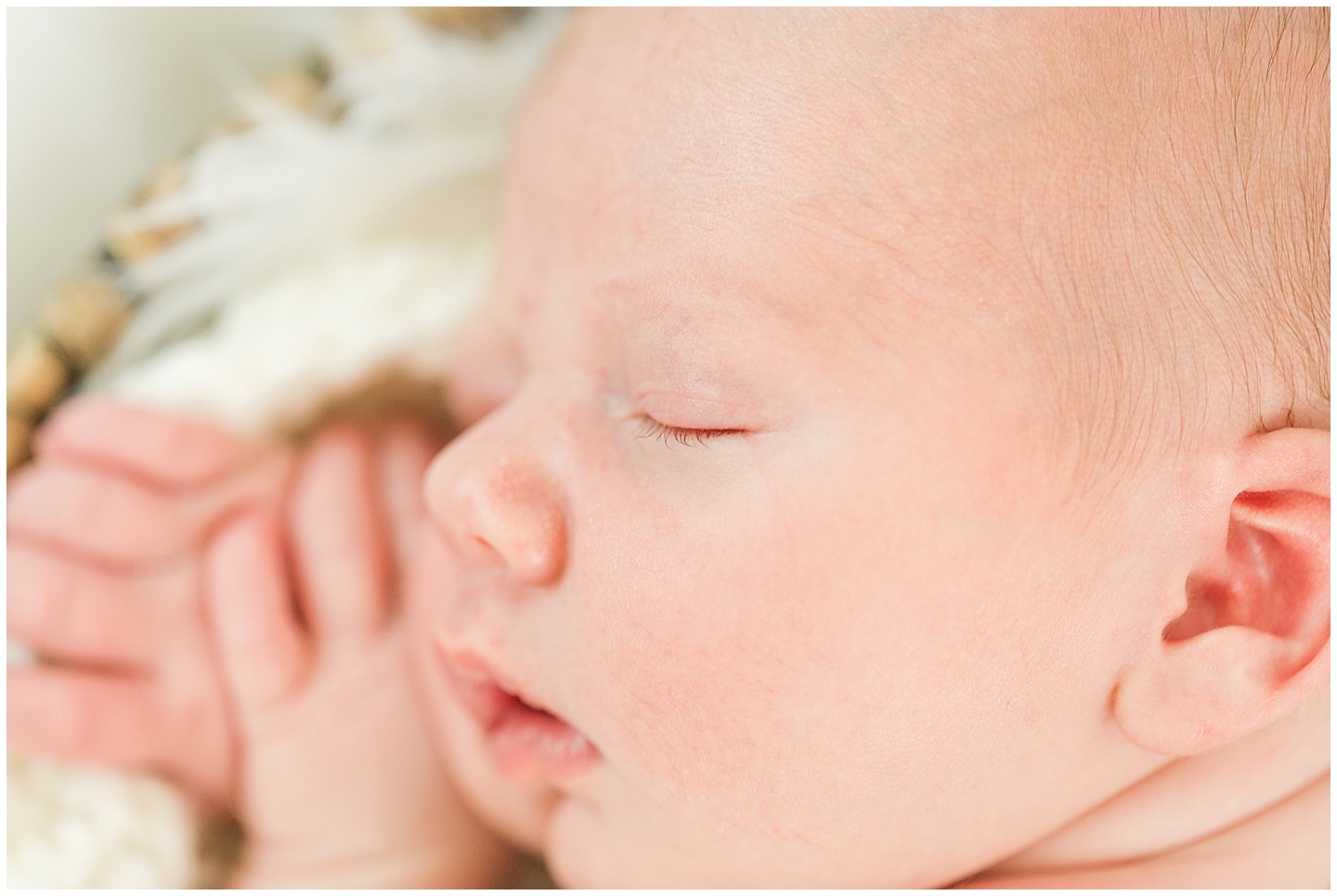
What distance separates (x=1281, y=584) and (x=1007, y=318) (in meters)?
0.22

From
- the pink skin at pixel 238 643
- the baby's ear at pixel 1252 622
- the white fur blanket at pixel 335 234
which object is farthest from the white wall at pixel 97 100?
the baby's ear at pixel 1252 622

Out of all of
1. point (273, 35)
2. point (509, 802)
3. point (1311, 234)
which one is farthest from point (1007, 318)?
point (273, 35)

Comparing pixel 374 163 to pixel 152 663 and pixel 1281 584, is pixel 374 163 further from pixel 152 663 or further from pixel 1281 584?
pixel 1281 584

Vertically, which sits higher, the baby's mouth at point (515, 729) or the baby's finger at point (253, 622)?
the baby's finger at point (253, 622)

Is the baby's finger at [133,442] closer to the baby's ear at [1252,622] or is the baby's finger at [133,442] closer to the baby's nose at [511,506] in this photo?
the baby's nose at [511,506]

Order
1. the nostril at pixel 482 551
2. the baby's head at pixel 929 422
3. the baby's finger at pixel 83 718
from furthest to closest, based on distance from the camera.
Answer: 1. the baby's finger at pixel 83 718
2. the nostril at pixel 482 551
3. the baby's head at pixel 929 422

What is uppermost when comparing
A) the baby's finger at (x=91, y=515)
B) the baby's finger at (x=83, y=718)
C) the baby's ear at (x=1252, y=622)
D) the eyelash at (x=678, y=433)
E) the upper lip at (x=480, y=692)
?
the baby's finger at (x=91, y=515)

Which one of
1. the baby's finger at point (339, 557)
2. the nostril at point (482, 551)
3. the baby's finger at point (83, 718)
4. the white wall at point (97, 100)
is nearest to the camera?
the nostril at point (482, 551)

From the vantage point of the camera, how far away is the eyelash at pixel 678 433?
2.14 ft

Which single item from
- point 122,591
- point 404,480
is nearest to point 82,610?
point 122,591

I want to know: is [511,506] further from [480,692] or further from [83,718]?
[83,718]

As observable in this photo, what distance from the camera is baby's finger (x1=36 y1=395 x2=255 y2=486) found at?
0.97 meters

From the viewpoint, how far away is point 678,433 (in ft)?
2.18

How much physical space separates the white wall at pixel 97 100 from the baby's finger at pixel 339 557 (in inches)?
15.0
